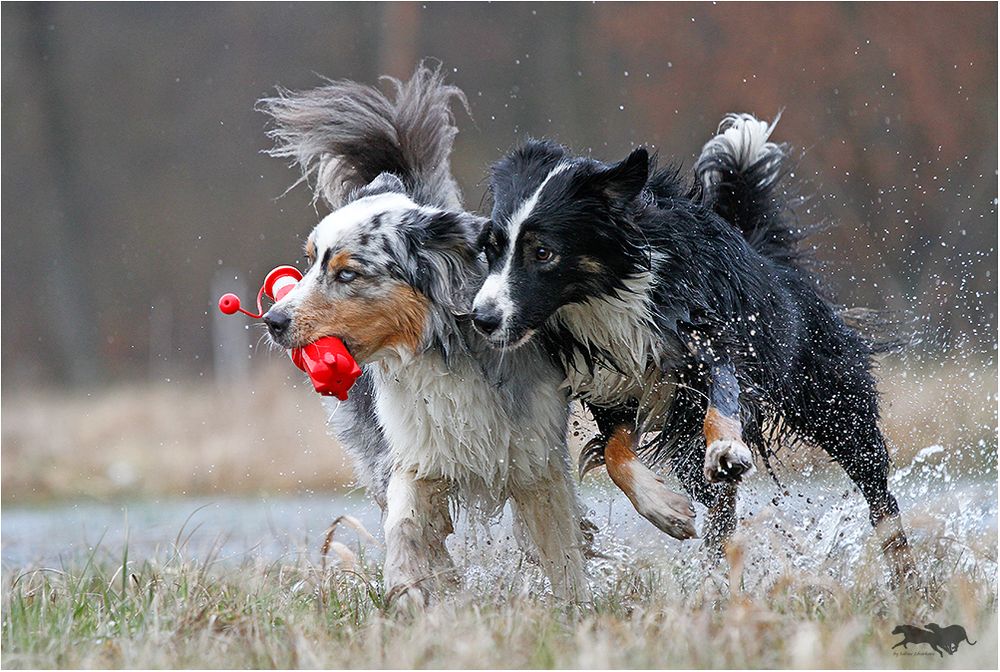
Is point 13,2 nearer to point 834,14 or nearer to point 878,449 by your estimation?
point 834,14

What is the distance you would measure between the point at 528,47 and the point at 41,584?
15893mm

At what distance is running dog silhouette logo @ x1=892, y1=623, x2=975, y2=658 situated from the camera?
3795 mm

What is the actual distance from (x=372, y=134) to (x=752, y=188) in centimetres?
166

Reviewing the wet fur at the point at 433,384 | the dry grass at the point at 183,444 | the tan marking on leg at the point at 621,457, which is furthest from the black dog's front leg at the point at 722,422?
the dry grass at the point at 183,444

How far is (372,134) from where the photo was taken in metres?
5.80

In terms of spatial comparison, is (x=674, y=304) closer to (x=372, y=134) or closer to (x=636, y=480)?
(x=636, y=480)

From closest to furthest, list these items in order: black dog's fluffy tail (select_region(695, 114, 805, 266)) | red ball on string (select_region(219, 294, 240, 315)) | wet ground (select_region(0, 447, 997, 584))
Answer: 1. red ball on string (select_region(219, 294, 240, 315))
2. wet ground (select_region(0, 447, 997, 584))
3. black dog's fluffy tail (select_region(695, 114, 805, 266))

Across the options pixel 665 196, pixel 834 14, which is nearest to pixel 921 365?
pixel 665 196

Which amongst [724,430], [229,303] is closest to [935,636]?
[724,430]

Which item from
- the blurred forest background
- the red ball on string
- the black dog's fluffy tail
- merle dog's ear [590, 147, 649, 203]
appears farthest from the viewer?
the blurred forest background

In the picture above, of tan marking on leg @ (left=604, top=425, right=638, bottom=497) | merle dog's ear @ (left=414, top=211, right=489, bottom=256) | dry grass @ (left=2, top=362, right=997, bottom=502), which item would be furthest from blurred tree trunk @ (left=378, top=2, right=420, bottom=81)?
tan marking on leg @ (left=604, top=425, right=638, bottom=497)

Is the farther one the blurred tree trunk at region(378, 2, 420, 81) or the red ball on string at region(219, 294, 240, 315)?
the blurred tree trunk at region(378, 2, 420, 81)

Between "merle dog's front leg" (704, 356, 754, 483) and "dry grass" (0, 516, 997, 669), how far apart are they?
1.26 feet

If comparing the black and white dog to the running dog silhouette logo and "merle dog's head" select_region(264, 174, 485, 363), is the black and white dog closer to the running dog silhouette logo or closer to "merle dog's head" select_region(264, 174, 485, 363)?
"merle dog's head" select_region(264, 174, 485, 363)
